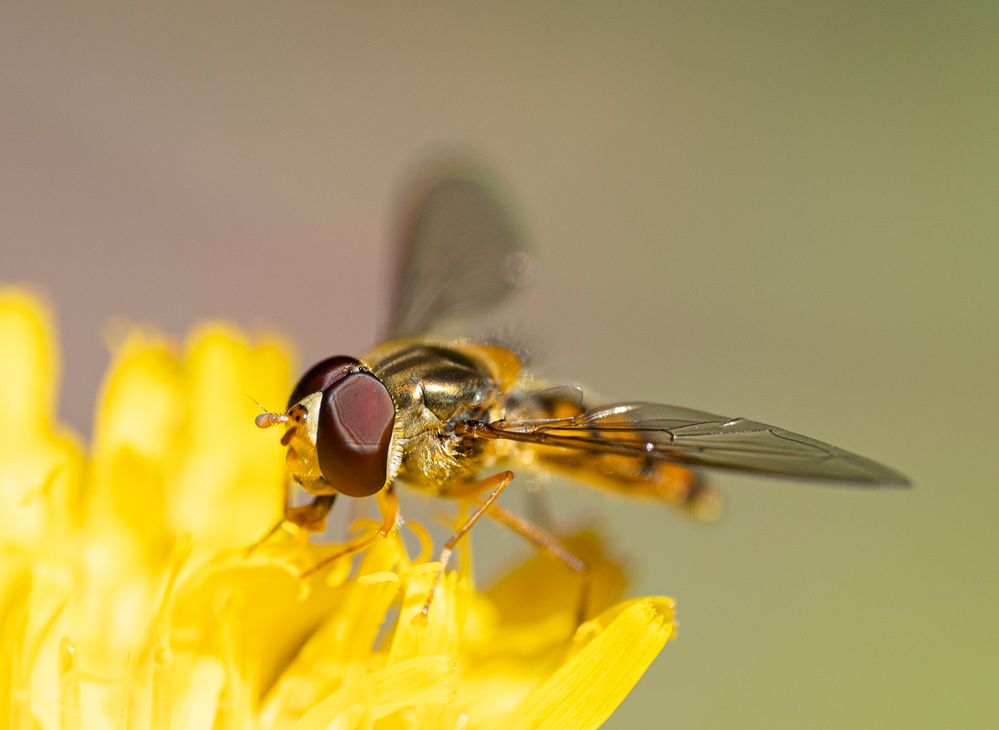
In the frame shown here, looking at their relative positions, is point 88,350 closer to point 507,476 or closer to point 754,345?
point 754,345

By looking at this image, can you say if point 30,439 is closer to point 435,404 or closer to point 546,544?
point 435,404

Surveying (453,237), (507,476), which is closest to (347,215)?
(453,237)

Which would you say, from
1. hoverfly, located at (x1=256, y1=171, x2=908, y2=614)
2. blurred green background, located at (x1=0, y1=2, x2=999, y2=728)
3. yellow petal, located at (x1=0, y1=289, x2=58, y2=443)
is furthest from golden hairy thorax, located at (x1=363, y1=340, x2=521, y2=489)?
blurred green background, located at (x1=0, y1=2, x2=999, y2=728)

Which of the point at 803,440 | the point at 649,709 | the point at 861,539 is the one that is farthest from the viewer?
the point at 861,539

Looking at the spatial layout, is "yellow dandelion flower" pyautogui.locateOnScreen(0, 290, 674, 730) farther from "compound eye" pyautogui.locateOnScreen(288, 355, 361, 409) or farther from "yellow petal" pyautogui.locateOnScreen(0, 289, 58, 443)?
"compound eye" pyautogui.locateOnScreen(288, 355, 361, 409)

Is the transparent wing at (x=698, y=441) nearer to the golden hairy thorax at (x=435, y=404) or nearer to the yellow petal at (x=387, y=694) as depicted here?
the golden hairy thorax at (x=435, y=404)
